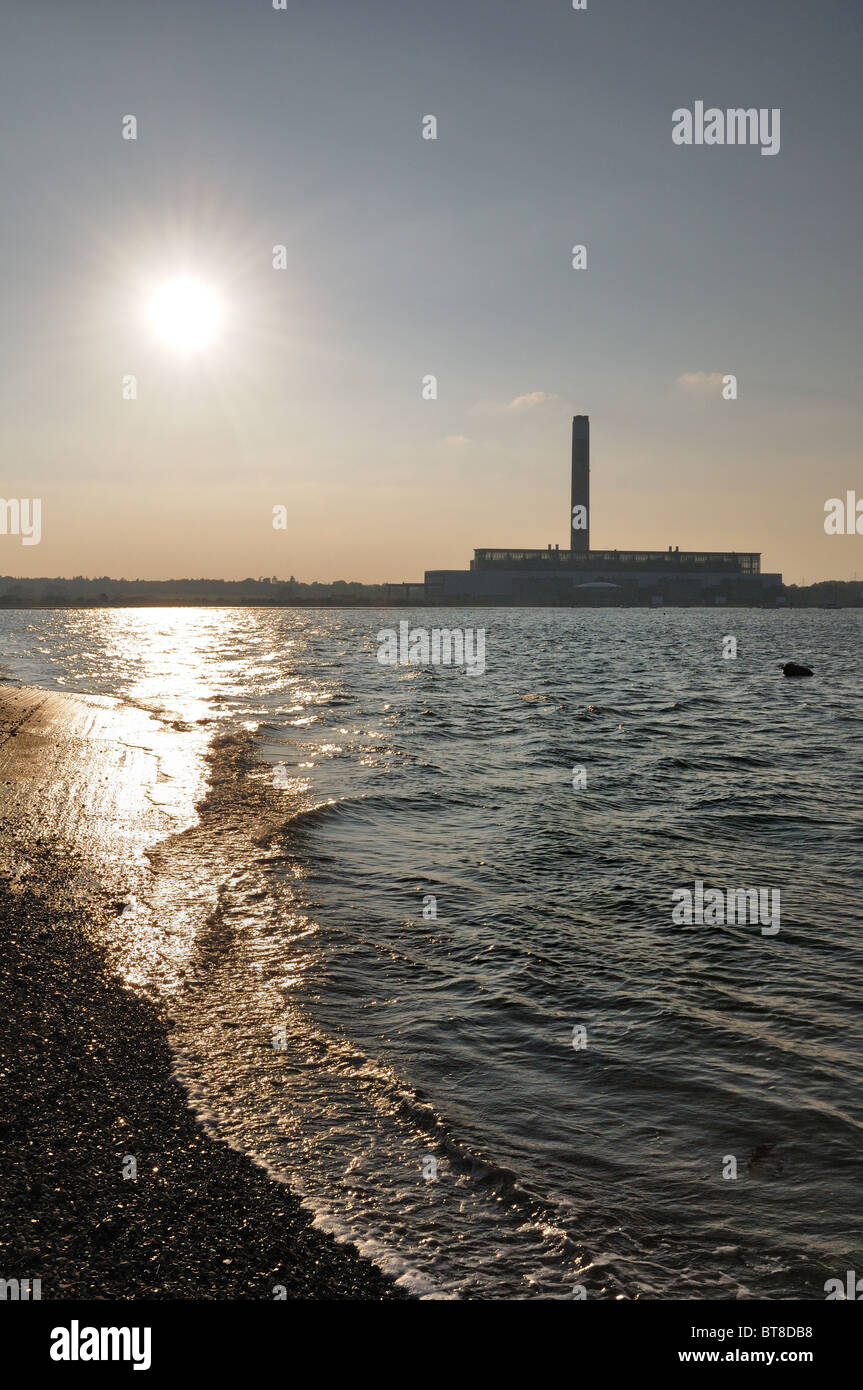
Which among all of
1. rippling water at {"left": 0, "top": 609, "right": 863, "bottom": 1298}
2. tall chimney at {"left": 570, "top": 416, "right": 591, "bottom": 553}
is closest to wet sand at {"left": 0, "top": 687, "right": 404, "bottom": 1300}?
rippling water at {"left": 0, "top": 609, "right": 863, "bottom": 1298}

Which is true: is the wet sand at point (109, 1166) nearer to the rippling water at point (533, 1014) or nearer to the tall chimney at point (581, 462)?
the rippling water at point (533, 1014)

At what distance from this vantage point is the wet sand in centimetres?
455

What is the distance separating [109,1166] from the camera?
5.40 m

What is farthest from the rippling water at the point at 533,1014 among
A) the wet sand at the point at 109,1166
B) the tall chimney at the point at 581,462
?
the tall chimney at the point at 581,462

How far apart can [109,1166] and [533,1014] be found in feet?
14.7

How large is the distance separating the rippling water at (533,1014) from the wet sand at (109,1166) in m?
0.30

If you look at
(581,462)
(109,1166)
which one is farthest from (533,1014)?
(581,462)

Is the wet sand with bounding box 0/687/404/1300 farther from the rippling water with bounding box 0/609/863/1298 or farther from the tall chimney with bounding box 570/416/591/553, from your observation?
the tall chimney with bounding box 570/416/591/553

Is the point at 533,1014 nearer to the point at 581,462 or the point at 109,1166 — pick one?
the point at 109,1166

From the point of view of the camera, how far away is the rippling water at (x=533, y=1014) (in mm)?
5457

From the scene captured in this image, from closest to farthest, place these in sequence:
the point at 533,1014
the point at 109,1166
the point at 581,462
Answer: the point at 109,1166
the point at 533,1014
the point at 581,462
